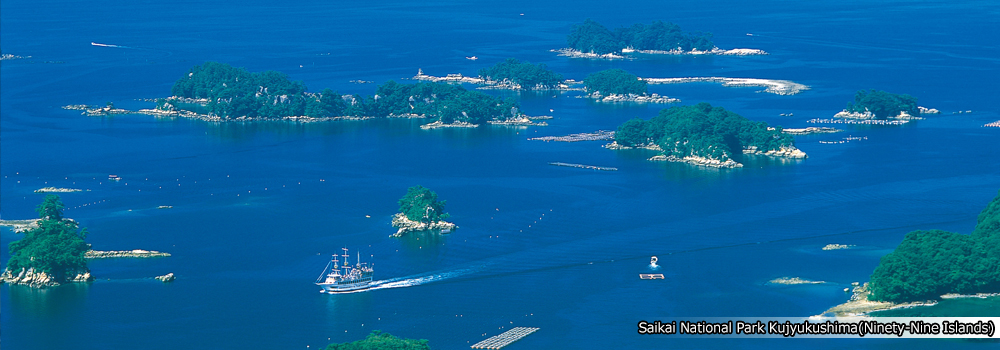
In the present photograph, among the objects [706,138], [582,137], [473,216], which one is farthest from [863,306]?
[582,137]

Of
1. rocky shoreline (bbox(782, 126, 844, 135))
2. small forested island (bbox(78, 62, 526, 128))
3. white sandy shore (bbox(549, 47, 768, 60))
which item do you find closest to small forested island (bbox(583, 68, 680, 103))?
small forested island (bbox(78, 62, 526, 128))

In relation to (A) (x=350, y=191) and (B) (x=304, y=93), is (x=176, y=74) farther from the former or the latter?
(A) (x=350, y=191)

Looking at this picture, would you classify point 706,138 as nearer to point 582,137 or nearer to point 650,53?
point 582,137

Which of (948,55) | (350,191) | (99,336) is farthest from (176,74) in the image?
(99,336)

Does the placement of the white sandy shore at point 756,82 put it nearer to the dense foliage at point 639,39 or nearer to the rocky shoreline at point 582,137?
the dense foliage at point 639,39

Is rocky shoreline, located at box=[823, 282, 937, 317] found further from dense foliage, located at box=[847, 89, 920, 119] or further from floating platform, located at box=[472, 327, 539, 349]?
dense foliage, located at box=[847, 89, 920, 119]

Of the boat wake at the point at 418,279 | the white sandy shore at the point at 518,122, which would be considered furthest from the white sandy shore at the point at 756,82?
the boat wake at the point at 418,279
